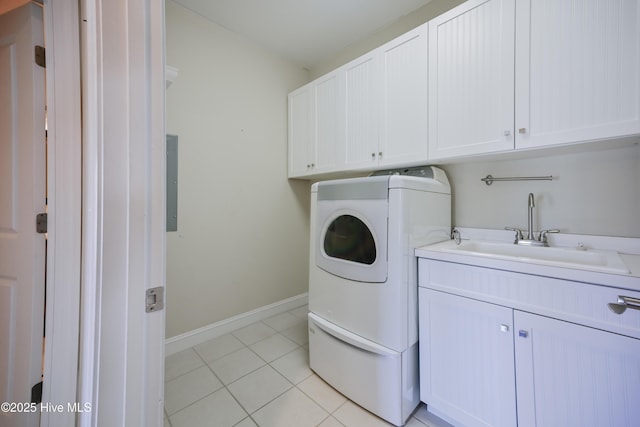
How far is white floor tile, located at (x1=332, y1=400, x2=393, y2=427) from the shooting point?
1.27 meters

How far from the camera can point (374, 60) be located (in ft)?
5.97

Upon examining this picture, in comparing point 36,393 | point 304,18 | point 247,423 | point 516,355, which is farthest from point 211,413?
point 304,18

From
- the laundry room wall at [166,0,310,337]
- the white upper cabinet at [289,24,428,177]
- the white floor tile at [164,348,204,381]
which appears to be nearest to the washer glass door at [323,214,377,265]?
the white upper cabinet at [289,24,428,177]

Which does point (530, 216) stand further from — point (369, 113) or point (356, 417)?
point (356, 417)

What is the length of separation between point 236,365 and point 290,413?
61 centimetres

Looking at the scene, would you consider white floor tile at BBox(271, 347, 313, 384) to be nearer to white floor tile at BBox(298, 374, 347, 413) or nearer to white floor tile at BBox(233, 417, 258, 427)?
white floor tile at BBox(298, 374, 347, 413)

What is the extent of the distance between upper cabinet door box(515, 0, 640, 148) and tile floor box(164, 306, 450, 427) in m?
1.65

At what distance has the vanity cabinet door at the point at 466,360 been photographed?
1.06 m

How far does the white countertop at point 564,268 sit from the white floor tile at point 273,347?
1344 mm

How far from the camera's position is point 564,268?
932 millimetres

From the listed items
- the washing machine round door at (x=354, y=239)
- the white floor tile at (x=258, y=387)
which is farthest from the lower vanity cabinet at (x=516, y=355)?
the white floor tile at (x=258, y=387)

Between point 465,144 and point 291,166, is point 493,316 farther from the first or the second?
point 291,166

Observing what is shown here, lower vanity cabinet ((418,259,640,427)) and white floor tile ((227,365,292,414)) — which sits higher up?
lower vanity cabinet ((418,259,640,427))

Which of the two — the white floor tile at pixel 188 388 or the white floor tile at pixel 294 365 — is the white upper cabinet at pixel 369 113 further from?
the white floor tile at pixel 188 388
